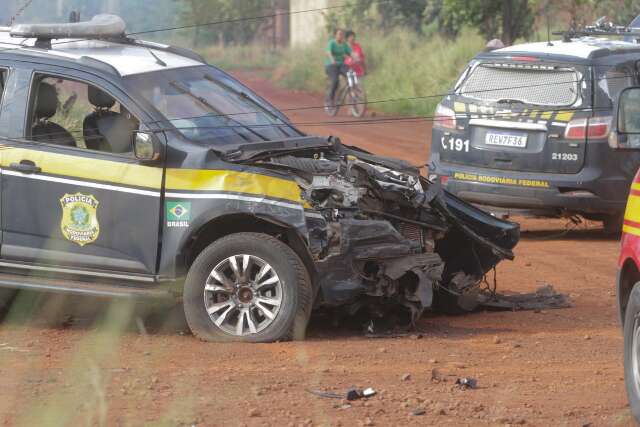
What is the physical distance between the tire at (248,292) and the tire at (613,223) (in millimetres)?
5366

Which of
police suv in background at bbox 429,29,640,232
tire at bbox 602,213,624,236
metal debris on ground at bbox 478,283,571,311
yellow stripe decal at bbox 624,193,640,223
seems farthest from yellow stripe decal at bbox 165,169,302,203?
tire at bbox 602,213,624,236

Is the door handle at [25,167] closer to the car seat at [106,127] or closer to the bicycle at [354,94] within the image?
the car seat at [106,127]

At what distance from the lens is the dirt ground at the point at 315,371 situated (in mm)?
6312

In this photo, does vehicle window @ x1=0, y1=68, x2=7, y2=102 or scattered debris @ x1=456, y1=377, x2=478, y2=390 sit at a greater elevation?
vehicle window @ x1=0, y1=68, x2=7, y2=102

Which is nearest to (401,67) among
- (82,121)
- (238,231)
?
(82,121)

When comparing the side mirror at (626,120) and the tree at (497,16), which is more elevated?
the tree at (497,16)

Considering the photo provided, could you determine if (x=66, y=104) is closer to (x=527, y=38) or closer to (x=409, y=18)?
(x=527, y=38)

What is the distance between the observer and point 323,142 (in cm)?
865

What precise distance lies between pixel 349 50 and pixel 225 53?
80.6ft

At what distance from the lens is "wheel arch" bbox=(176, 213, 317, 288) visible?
8.06m

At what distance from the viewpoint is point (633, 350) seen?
20.6 feet

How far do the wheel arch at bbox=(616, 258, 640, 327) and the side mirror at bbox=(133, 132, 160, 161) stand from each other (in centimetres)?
300

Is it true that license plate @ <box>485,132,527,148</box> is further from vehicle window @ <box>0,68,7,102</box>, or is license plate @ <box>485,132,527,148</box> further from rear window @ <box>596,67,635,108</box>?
vehicle window @ <box>0,68,7,102</box>

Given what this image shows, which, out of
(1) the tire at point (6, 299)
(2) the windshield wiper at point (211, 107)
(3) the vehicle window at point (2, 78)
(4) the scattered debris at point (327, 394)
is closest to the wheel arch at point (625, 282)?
(4) the scattered debris at point (327, 394)
